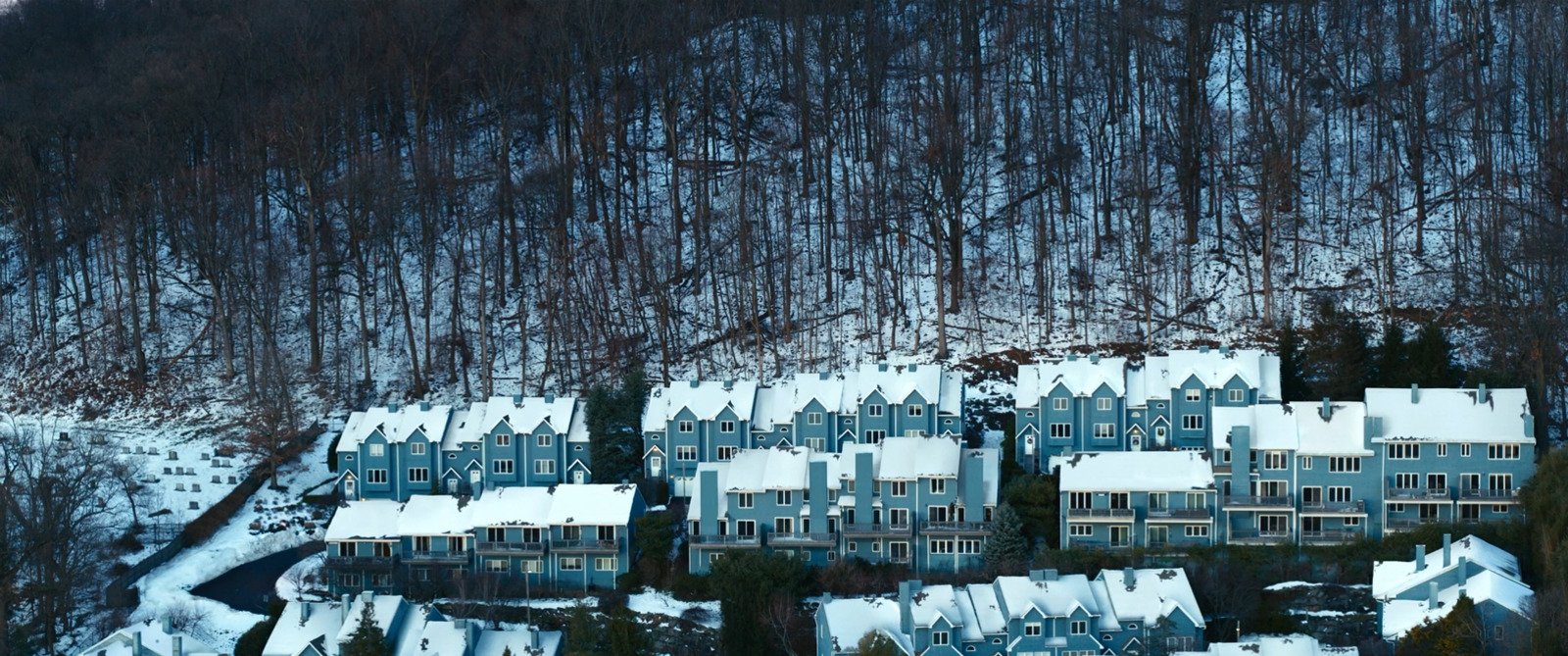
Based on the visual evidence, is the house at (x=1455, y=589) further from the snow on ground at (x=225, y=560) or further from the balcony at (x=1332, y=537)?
the snow on ground at (x=225, y=560)

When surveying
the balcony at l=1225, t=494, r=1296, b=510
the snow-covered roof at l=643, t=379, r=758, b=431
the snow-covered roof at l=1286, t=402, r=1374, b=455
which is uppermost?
the snow-covered roof at l=643, t=379, r=758, b=431

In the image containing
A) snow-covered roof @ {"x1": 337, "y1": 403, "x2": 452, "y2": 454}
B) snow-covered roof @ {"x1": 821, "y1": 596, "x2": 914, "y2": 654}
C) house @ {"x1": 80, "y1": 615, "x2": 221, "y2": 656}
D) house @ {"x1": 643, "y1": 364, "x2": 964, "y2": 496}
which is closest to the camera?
snow-covered roof @ {"x1": 821, "y1": 596, "x2": 914, "y2": 654}

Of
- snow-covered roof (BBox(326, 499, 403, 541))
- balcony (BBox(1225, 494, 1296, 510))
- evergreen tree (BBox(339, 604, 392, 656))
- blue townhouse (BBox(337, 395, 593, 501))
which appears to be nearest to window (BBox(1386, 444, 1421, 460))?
balcony (BBox(1225, 494, 1296, 510))

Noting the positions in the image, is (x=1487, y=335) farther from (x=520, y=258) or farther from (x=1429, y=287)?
(x=520, y=258)

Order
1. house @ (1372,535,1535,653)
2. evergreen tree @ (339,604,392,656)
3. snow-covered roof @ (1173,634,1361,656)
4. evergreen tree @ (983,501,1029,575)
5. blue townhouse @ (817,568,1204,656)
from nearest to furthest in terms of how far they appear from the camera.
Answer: house @ (1372,535,1535,653) < snow-covered roof @ (1173,634,1361,656) < evergreen tree @ (339,604,392,656) < blue townhouse @ (817,568,1204,656) < evergreen tree @ (983,501,1029,575)

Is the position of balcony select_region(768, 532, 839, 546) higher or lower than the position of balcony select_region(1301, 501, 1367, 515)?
lower

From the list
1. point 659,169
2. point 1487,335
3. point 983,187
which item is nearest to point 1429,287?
point 1487,335

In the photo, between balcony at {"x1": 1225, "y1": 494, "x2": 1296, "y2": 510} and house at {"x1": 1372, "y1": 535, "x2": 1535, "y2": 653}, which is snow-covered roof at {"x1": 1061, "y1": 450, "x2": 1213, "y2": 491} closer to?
balcony at {"x1": 1225, "y1": 494, "x2": 1296, "y2": 510}
